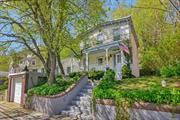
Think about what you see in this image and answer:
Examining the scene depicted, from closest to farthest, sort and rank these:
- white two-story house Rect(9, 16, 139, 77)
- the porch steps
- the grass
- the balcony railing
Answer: the porch steps → the grass → white two-story house Rect(9, 16, 139, 77) → the balcony railing

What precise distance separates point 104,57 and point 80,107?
16042 mm

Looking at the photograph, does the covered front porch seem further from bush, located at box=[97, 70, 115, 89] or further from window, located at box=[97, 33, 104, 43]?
bush, located at box=[97, 70, 115, 89]

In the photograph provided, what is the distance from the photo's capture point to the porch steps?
44.6 ft

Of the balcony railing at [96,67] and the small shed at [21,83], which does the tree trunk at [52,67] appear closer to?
the small shed at [21,83]

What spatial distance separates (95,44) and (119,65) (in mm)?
4353

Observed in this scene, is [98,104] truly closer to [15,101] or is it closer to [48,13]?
[48,13]

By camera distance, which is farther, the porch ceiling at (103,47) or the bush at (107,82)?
the porch ceiling at (103,47)

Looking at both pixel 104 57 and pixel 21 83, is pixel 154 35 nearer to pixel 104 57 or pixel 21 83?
pixel 104 57

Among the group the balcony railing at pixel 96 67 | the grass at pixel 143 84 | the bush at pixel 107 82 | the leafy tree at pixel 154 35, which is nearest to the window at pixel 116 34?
the leafy tree at pixel 154 35

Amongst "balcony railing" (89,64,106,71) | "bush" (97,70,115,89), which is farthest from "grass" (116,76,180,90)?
"balcony railing" (89,64,106,71)

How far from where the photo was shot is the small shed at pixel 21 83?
21.9 meters

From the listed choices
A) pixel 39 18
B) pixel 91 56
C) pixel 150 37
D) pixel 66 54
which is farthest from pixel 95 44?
pixel 39 18

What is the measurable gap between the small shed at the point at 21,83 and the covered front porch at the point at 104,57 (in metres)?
8.22

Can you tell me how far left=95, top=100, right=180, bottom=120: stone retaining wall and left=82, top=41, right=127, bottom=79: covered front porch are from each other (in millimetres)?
14138
